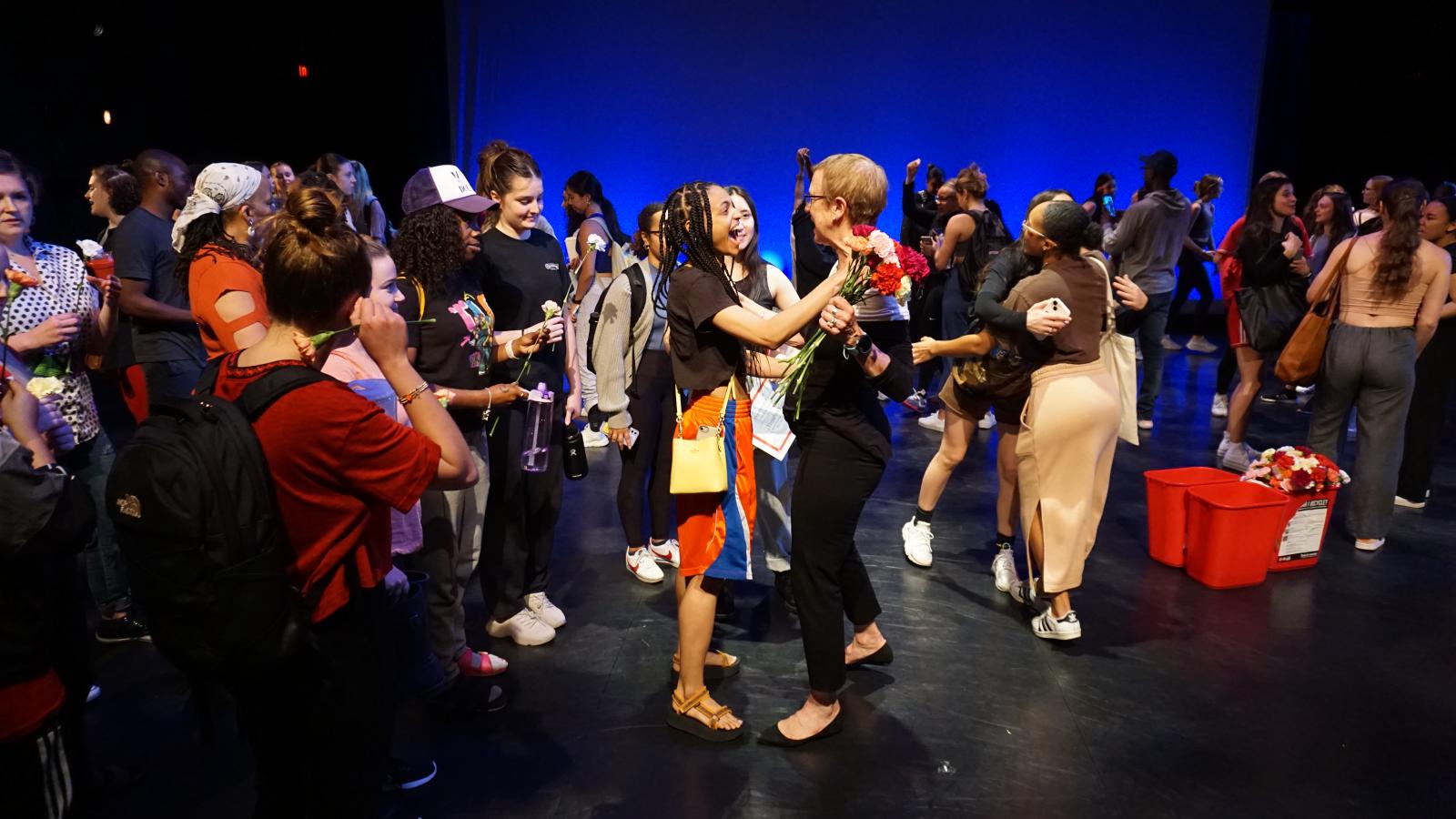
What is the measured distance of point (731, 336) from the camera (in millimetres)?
2568

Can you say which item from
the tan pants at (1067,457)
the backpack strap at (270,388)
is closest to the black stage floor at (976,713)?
the tan pants at (1067,457)

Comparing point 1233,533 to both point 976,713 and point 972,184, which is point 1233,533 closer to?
point 976,713

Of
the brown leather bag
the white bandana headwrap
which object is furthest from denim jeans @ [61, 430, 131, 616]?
the brown leather bag

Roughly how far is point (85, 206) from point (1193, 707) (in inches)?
318

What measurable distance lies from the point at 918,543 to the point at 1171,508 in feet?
3.72

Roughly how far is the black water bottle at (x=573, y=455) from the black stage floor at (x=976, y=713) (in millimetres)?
659

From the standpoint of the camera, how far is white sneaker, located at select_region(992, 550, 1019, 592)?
388 centimetres

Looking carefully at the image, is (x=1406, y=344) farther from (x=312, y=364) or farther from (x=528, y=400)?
(x=312, y=364)

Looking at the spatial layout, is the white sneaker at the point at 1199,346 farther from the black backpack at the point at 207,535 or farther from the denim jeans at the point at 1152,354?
the black backpack at the point at 207,535

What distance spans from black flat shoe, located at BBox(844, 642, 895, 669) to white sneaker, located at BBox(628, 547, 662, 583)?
1.05m

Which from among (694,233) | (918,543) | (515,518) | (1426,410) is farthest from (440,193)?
(1426,410)

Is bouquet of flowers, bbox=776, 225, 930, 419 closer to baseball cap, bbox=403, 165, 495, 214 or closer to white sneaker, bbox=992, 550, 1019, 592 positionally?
baseball cap, bbox=403, 165, 495, 214

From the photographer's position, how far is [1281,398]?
757cm

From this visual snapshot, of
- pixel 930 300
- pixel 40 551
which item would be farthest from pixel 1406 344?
pixel 40 551
